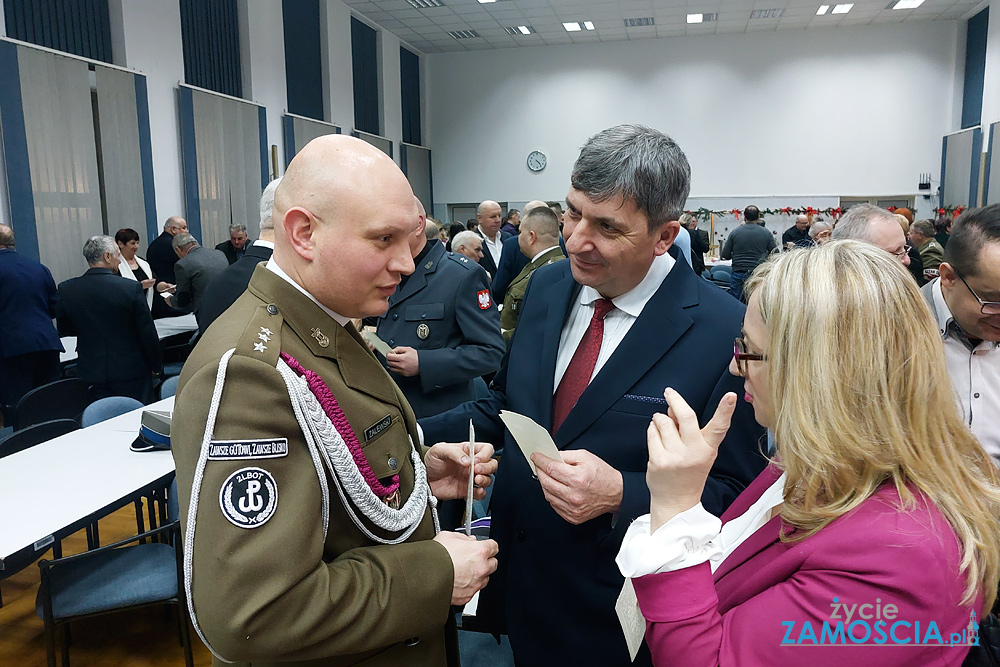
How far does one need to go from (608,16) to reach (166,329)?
988 cm

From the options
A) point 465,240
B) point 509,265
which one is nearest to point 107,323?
point 465,240

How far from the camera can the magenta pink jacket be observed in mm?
901

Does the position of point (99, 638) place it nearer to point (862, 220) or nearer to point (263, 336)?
point (263, 336)

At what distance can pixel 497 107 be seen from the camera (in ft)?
49.4

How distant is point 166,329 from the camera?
254 inches

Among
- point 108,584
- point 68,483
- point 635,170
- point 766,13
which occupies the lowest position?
point 108,584

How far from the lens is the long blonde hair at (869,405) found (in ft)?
3.30

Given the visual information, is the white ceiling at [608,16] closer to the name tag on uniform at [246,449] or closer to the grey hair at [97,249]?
the grey hair at [97,249]

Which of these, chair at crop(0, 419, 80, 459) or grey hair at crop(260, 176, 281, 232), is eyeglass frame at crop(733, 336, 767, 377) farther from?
chair at crop(0, 419, 80, 459)

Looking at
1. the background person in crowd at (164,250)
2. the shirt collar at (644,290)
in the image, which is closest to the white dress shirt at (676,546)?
the shirt collar at (644,290)

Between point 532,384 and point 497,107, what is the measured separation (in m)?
14.3

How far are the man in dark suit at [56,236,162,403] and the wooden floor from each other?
1.83m

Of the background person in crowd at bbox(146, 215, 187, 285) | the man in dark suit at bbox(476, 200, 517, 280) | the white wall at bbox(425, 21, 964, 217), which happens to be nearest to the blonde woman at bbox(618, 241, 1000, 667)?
the man in dark suit at bbox(476, 200, 517, 280)

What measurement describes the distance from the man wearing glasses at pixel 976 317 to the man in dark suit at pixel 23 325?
230 inches
